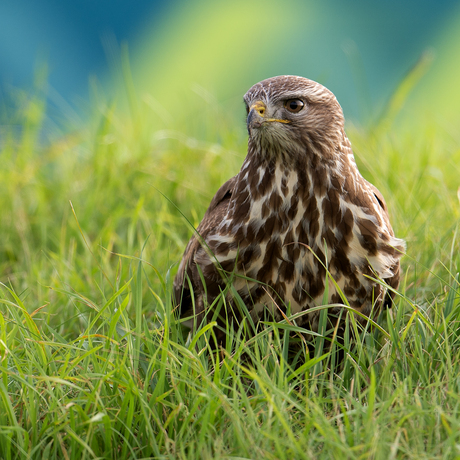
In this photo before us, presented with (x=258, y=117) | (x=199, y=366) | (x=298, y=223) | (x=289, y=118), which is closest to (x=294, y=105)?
(x=289, y=118)

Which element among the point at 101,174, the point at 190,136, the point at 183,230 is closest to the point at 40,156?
the point at 101,174

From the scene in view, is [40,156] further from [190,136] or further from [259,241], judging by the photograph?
[259,241]

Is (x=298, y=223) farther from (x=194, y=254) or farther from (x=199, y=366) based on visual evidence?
(x=199, y=366)

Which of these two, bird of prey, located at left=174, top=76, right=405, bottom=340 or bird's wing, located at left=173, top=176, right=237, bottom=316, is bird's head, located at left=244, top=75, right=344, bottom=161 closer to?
bird of prey, located at left=174, top=76, right=405, bottom=340

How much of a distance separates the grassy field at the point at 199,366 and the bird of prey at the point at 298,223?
7.6 inches

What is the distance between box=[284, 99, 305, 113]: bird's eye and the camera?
2875 millimetres

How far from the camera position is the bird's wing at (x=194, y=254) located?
10.5ft

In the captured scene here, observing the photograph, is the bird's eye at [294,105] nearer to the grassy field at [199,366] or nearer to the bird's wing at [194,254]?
the bird's wing at [194,254]

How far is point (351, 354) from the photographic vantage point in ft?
9.11

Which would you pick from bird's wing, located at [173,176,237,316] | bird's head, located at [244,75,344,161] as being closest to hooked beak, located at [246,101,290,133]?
bird's head, located at [244,75,344,161]

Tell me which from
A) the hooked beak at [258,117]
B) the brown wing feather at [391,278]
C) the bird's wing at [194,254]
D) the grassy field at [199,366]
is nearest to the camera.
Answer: the grassy field at [199,366]

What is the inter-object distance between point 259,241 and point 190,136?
3.11 metres

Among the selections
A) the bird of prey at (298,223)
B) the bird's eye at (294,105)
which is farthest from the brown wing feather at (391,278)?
the bird's eye at (294,105)

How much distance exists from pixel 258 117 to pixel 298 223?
1.74ft
